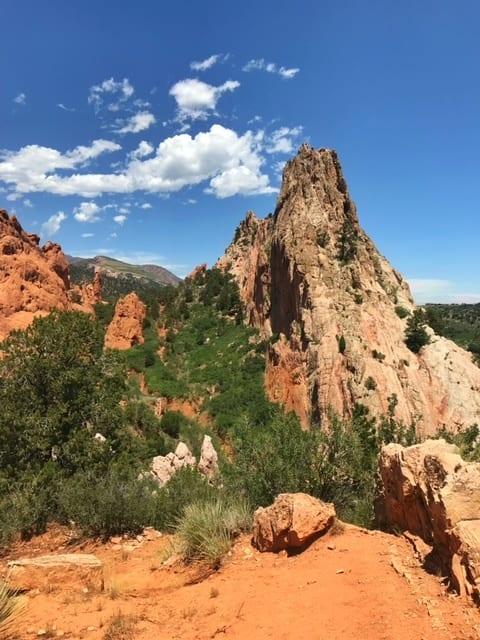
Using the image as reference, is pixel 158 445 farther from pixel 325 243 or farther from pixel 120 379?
pixel 325 243

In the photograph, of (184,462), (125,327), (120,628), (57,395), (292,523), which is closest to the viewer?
(120,628)

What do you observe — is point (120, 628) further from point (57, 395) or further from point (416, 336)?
point (416, 336)

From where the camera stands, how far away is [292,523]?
6.80 m

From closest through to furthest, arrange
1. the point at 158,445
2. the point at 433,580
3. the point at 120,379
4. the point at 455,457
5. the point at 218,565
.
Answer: the point at 433,580 < the point at 455,457 < the point at 218,565 < the point at 120,379 < the point at 158,445

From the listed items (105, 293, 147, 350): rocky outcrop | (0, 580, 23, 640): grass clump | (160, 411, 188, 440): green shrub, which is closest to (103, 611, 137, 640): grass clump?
(0, 580, 23, 640): grass clump

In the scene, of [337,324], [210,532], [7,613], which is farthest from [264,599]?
[337,324]

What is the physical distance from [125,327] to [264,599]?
39209mm

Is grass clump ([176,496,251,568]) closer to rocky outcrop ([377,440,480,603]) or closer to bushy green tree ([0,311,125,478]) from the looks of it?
rocky outcrop ([377,440,480,603])

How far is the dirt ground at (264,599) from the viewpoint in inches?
178

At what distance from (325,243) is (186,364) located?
16.5m

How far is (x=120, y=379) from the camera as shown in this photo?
A: 15289mm

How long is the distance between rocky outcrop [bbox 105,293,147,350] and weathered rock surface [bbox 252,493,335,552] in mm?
36486

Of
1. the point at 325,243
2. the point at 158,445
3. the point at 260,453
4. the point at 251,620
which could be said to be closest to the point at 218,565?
the point at 251,620

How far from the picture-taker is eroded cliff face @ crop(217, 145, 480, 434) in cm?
2755
